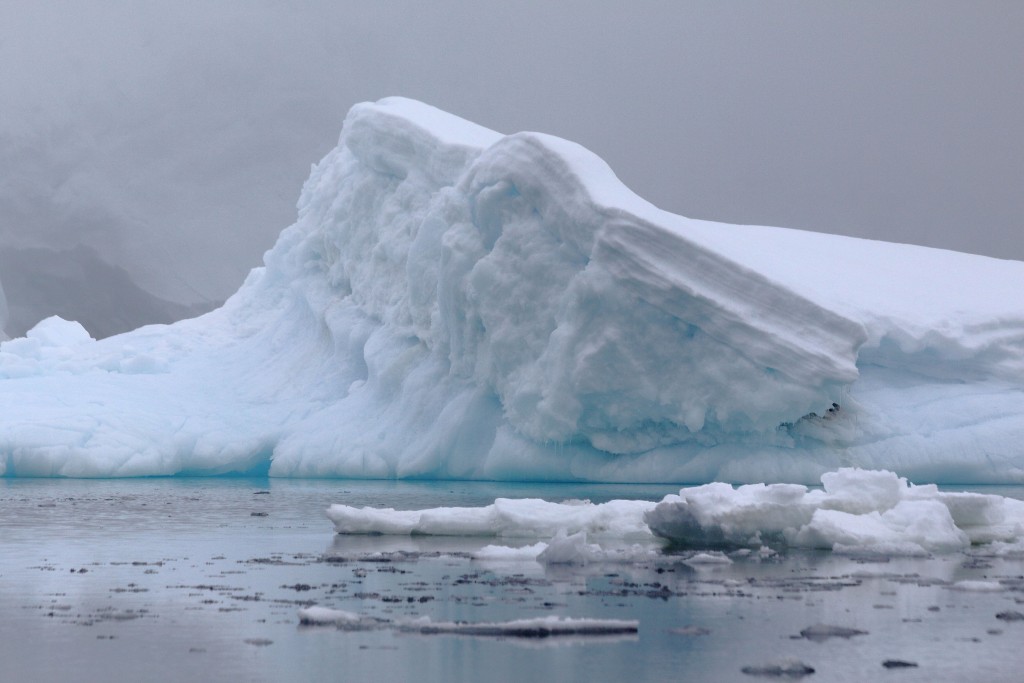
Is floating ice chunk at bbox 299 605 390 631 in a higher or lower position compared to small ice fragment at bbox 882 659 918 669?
higher

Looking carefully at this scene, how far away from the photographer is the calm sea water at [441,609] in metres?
4.59

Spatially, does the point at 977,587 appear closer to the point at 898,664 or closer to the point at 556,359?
the point at 898,664

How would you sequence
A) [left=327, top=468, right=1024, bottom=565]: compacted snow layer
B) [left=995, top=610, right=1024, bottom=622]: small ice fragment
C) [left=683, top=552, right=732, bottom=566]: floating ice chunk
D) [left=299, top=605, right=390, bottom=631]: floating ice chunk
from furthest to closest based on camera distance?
[left=327, top=468, right=1024, bottom=565]: compacted snow layer → [left=683, top=552, right=732, bottom=566]: floating ice chunk → [left=995, top=610, right=1024, bottom=622]: small ice fragment → [left=299, top=605, right=390, bottom=631]: floating ice chunk

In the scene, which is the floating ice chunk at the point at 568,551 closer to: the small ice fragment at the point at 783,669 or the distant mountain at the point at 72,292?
the small ice fragment at the point at 783,669

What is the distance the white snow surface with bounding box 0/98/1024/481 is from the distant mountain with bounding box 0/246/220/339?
53.6 ft

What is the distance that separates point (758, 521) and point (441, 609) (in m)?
3.34

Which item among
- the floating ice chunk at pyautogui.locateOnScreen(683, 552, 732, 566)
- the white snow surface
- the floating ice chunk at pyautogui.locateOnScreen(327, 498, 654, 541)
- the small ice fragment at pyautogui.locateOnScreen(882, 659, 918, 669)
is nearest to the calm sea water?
the small ice fragment at pyautogui.locateOnScreen(882, 659, 918, 669)

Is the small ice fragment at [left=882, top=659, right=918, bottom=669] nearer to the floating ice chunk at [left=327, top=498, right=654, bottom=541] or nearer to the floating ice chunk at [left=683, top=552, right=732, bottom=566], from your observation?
the floating ice chunk at [left=683, top=552, right=732, bottom=566]

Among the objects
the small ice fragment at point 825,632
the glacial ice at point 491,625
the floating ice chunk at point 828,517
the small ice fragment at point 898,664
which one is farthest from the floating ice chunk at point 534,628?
the floating ice chunk at point 828,517

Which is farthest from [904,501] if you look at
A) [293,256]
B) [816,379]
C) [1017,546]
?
[293,256]

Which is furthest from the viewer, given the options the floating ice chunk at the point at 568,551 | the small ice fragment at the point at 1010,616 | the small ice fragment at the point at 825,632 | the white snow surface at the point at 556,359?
the white snow surface at the point at 556,359

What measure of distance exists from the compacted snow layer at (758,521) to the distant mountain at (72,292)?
97.0 ft

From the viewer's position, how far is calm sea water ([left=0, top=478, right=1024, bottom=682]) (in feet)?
15.1

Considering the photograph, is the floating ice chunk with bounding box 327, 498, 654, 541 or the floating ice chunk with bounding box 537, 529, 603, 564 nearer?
the floating ice chunk with bounding box 537, 529, 603, 564
